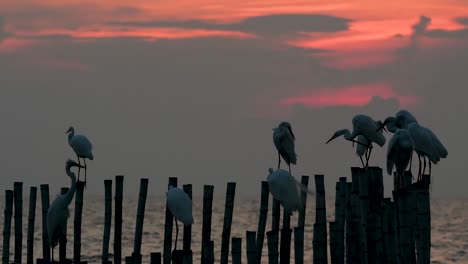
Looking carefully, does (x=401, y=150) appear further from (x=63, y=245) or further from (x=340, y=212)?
(x=63, y=245)

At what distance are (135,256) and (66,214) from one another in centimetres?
436

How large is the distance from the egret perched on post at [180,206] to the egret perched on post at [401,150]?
3.28 meters

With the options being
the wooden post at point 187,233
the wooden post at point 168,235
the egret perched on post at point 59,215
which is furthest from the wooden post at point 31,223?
the wooden post at point 187,233

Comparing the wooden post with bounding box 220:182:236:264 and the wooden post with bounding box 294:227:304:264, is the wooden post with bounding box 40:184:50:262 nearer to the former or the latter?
the wooden post with bounding box 220:182:236:264

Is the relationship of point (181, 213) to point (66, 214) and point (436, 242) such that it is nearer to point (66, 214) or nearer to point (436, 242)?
point (66, 214)

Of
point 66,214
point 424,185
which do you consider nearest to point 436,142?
point 424,185

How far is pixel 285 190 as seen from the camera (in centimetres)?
1758

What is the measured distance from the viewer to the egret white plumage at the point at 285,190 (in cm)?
1748

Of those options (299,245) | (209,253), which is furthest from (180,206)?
(209,253)

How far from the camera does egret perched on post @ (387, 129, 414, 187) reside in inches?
664

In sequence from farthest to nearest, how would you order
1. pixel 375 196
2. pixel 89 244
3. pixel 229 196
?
pixel 89 244 → pixel 229 196 → pixel 375 196

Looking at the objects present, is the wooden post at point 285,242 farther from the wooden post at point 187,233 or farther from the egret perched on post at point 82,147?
the egret perched on post at point 82,147

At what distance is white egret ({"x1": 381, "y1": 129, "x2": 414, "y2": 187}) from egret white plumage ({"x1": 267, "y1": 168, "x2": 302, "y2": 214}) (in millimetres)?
1579

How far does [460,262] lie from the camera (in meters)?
47.8
